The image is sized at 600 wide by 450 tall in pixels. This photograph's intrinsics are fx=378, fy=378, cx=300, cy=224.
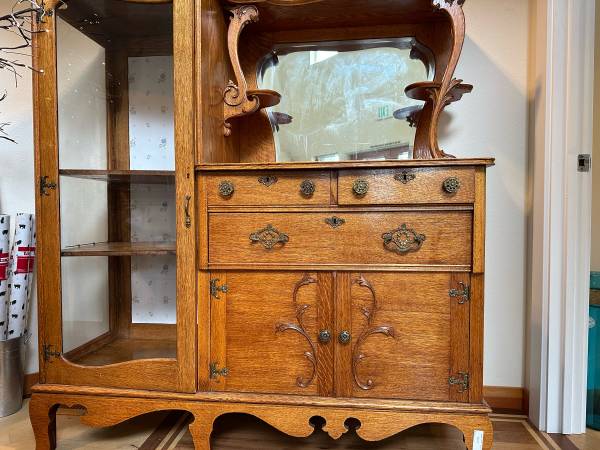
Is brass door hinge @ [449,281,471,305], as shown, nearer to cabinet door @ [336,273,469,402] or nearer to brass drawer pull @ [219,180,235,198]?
cabinet door @ [336,273,469,402]

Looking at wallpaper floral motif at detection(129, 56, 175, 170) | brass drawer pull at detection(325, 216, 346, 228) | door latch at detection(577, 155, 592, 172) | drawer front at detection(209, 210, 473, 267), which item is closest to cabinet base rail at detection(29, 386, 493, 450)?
drawer front at detection(209, 210, 473, 267)

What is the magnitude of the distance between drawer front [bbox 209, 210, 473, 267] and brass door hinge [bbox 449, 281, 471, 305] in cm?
7

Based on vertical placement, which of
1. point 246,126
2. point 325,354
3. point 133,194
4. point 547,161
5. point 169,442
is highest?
point 246,126

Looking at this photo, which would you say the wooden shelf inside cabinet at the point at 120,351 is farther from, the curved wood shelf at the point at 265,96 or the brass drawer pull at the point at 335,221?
the curved wood shelf at the point at 265,96

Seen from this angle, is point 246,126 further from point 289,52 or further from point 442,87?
point 442,87

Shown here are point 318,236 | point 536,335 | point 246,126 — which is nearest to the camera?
point 318,236

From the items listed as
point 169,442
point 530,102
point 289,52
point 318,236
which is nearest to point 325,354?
point 318,236

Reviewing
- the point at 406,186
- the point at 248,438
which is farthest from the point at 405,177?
the point at 248,438

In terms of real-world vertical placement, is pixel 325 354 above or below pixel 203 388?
above

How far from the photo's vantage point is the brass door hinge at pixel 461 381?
112cm

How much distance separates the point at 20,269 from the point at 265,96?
1.24 metres

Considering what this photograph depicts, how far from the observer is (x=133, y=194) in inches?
52.4

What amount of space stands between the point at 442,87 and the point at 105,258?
4.25ft

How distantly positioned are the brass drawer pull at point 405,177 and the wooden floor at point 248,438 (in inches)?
36.7
